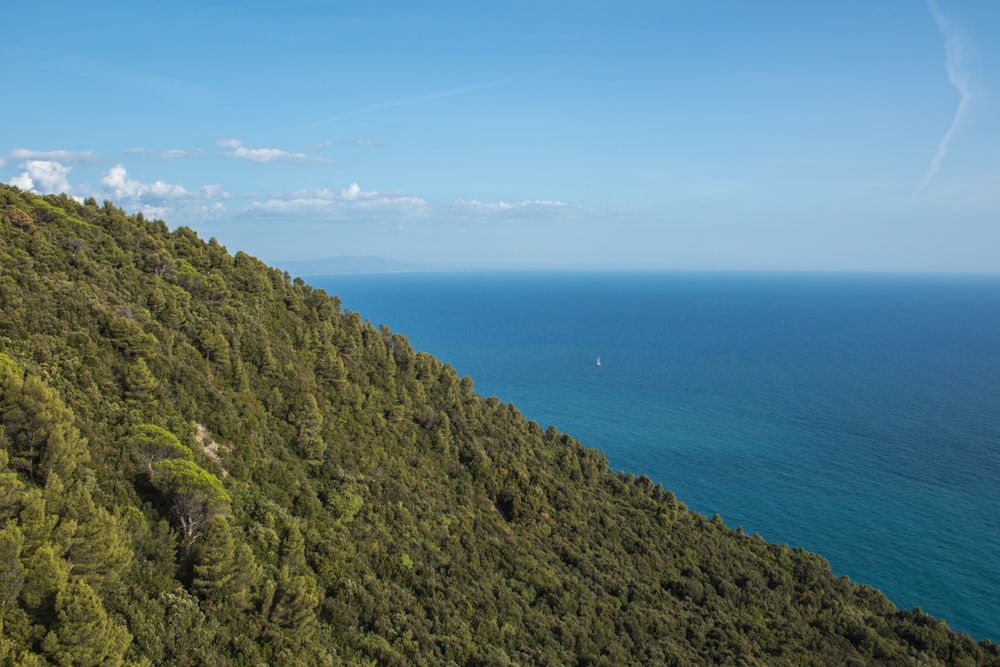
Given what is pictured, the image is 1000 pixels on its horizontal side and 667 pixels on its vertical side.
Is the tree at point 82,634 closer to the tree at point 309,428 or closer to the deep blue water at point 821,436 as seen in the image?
the tree at point 309,428

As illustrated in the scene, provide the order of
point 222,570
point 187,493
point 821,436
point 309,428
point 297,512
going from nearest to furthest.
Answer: point 222,570 → point 187,493 → point 297,512 → point 309,428 → point 821,436

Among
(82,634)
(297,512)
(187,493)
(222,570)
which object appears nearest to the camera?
(82,634)

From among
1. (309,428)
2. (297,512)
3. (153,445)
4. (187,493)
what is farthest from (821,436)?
(153,445)

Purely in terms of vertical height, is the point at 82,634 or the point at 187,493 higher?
the point at 187,493

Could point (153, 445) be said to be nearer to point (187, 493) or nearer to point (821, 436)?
point (187, 493)

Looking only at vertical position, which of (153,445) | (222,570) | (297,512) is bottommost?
(297,512)

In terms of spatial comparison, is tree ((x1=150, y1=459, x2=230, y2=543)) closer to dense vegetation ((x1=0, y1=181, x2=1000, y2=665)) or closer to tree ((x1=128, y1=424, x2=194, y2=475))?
dense vegetation ((x1=0, y1=181, x2=1000, y2=665))

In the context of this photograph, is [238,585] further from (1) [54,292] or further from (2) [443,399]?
(2) [443,399]
